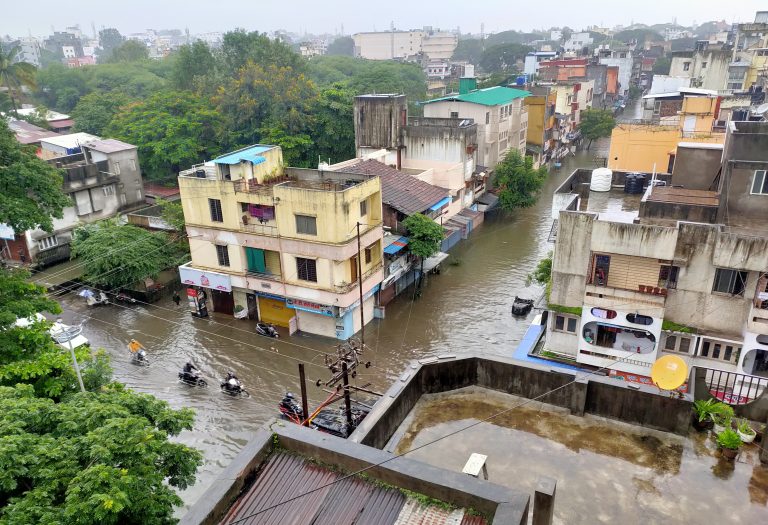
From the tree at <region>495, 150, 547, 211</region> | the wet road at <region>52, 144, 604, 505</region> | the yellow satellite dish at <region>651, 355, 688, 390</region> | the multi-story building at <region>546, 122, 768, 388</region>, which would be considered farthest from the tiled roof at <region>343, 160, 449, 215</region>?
the yellow satellite dish at <region>651, 355, 688, 390</region>

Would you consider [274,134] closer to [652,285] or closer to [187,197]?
[187,197]

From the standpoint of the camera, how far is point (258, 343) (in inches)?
1145

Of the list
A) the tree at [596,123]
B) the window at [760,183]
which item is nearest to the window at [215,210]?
the window at [760,183]

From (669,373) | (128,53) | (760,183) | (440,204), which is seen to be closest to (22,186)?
(669,373)

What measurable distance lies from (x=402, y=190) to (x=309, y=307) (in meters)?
11.6

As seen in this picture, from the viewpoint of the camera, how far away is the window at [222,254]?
30.3m

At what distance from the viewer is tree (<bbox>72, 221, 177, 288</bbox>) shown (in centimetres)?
3183

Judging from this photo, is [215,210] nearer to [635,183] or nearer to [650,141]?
[635,183]

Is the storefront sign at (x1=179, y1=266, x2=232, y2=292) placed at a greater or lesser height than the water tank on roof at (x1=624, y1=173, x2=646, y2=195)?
lesser

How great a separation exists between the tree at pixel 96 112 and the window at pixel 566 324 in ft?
193

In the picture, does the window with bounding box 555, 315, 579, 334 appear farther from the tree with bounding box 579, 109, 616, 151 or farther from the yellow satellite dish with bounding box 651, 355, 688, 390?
the tree with bounding box 579, 109, 616, 151

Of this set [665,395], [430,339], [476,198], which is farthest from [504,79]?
[665,395]

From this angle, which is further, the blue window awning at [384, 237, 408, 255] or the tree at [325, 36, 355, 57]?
the tree at [325, 36, 355, 57]

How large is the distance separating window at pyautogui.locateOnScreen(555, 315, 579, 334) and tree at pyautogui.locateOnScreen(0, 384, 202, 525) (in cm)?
1646
